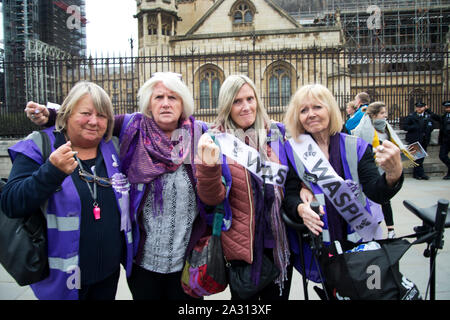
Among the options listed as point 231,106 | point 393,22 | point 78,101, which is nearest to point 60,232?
point 78,101

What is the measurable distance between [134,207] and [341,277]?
4.00 feet

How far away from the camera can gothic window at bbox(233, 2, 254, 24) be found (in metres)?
24.7

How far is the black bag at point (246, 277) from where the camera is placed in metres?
1.81

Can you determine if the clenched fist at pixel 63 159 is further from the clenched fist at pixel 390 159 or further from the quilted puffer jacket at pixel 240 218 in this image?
the clenched fist at pixel 390 159

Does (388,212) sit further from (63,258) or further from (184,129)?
(63,258)

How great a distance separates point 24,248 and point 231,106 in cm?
140

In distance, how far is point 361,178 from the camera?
6.13 feet

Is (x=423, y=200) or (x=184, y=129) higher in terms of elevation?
(x=184, y=129)

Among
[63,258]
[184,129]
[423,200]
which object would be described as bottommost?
[423,200]

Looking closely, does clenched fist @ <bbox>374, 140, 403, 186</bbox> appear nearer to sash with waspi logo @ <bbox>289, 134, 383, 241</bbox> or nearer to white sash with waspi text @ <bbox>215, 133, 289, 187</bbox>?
sash with waspi logo @ <bbox>289, 134, 383, 241</bbox>

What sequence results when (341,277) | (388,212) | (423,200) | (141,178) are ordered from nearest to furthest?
1. (341,277)
2. (141,178)
3. (388,212)
4. (423,200)

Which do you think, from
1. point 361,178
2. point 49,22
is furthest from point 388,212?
point 49,22

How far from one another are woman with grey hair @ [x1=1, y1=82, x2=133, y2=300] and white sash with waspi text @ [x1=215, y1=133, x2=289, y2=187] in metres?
0.67

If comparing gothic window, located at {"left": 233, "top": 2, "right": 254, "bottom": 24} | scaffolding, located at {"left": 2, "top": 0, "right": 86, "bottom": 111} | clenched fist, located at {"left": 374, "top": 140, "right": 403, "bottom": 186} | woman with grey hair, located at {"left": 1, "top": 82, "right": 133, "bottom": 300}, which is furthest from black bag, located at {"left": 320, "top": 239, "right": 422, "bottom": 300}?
gothic window, located at {"left": 233, "top": 2, "right": 254, "bottom": 24}
